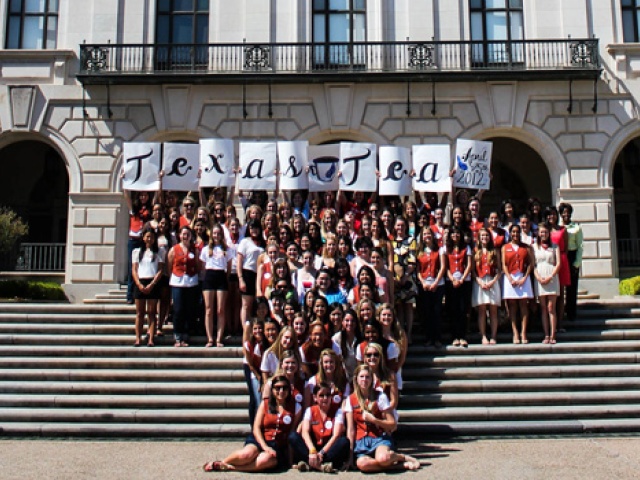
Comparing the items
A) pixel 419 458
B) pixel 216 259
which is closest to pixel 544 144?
pixel 216 259

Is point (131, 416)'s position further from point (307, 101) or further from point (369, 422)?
point (307, 101)

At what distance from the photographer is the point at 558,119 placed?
19031 millimetres

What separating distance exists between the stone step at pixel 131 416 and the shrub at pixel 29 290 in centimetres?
721

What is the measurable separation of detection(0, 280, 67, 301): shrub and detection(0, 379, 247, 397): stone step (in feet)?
20.7

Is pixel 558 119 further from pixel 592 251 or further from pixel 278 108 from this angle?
pixel 278 108

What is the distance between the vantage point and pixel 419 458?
8.22m

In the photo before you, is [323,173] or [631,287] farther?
[631,287]

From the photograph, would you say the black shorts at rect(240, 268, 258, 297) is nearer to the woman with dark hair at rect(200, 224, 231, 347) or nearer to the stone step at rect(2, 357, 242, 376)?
the woman with dark hair at rect(200, 224, 231, 347)

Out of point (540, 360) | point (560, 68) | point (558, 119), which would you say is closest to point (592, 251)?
point (558, 119)

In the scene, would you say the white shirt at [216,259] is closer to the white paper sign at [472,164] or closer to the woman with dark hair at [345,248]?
the woman with dark hair at [345,248]

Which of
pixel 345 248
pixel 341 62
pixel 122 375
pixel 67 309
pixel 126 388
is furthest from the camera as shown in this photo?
pixel 341 62

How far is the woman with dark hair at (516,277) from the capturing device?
11609 millimetres

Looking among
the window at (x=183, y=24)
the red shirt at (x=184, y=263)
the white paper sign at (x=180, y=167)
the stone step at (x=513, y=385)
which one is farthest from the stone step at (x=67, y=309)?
the window at (x=183, y=24)

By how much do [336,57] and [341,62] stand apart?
0.72ft
